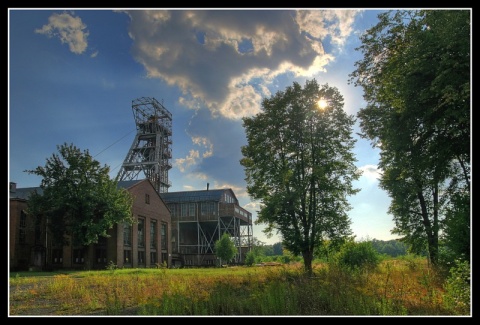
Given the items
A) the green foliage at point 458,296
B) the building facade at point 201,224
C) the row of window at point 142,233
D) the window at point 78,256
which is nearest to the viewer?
the green foliage at point 458,296

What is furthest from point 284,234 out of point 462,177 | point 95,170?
point 95,170

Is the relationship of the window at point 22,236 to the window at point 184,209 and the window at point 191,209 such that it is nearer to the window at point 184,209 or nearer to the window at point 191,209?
the window at point 184,209

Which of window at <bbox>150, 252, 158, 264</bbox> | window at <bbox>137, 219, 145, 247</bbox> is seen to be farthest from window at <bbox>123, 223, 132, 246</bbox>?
window at <bbox>150, 252, 158, 264</bbox>

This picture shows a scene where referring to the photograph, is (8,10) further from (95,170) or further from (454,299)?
(95,170)

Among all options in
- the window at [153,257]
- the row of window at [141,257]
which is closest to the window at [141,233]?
the row of window at [141,257]

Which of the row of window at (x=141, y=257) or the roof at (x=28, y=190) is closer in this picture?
the row of window at (x=141, y=257)

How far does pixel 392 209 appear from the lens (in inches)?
1017

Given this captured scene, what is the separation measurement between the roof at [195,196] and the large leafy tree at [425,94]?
41.1 metres

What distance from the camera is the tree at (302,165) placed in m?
22.9

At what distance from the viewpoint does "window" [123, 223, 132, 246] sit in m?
44.9

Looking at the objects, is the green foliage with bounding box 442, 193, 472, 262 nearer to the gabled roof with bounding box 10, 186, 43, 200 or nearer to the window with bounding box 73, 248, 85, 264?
the window with bounding box 73, 248, 85, 264

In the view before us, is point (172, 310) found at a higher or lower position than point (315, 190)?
lower

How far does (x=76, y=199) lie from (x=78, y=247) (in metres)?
7.29

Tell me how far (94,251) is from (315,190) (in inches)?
1150
